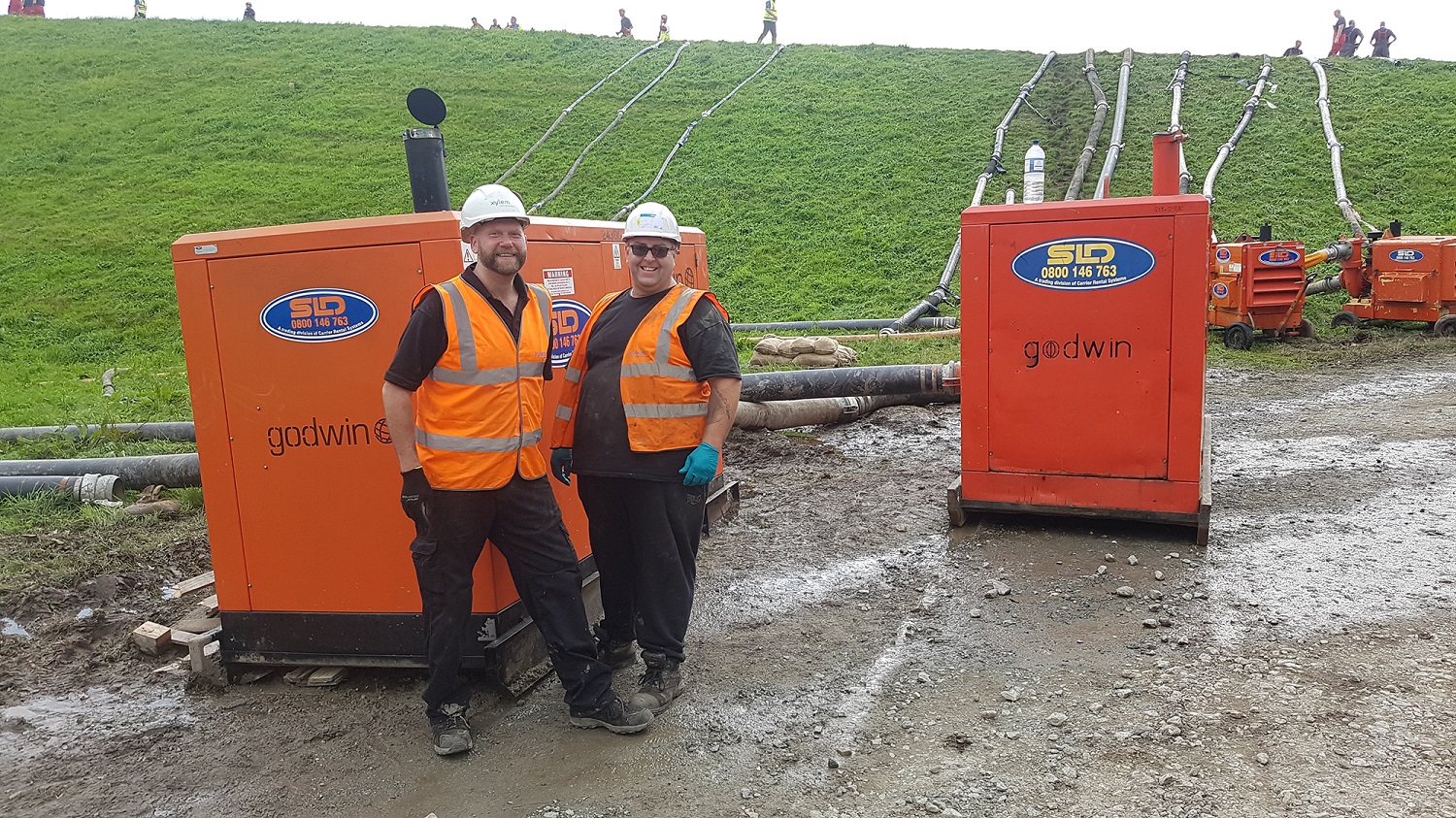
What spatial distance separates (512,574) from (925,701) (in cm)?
176

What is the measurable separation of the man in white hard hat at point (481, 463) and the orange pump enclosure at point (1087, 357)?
304 centimetres

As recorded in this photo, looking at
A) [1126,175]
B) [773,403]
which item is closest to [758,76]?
[1126,175]

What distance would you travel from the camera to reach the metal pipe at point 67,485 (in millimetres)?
7008

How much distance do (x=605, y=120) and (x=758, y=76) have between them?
5192 millimetres

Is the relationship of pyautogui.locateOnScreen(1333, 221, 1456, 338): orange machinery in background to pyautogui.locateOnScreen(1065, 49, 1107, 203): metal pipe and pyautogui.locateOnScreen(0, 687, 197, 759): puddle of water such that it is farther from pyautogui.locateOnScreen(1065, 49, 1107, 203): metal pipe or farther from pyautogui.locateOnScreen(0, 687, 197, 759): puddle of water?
pyautogui.locateOnScreen(0, 687, 197, 759): puddle of water

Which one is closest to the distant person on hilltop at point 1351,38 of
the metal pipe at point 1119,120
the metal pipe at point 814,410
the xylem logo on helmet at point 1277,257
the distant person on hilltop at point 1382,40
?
the distant person on hilltop at point 1382,40

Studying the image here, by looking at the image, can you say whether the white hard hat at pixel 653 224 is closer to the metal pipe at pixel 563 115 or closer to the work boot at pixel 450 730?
the work boot at pixel 450 730

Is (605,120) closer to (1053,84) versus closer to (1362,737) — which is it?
(1053,84)

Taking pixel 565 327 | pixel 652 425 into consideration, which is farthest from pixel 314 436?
pixel 652 425

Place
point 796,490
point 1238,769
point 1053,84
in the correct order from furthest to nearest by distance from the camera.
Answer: point 1053,84 < point 796,490 < point 1238,769

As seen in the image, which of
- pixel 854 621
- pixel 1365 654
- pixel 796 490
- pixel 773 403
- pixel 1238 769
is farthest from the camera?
pixel 773 403

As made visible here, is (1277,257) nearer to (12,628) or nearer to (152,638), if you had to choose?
(152,638)

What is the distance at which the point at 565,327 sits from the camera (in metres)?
4.62

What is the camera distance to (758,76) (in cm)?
2817
